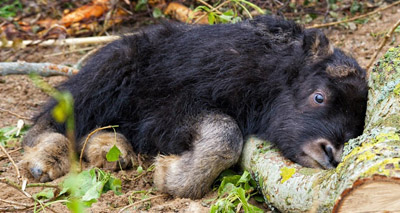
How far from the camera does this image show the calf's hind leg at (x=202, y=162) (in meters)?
4.91

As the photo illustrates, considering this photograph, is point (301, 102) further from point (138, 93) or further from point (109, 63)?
point (109, 63)

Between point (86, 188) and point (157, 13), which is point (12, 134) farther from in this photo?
point (157, 13)

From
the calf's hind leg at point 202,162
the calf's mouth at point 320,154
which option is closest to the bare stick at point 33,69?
the calf's hind leg at point 202,162

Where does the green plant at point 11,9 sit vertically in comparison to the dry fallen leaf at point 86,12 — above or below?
below

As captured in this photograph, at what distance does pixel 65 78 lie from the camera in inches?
325

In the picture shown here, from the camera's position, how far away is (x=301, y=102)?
5133mm

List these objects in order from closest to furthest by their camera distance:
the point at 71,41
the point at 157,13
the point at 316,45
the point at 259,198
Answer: the point at 259,198, the point at 316,45, the point at 71,41, the point at 157,13

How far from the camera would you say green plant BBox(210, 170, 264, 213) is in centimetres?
435

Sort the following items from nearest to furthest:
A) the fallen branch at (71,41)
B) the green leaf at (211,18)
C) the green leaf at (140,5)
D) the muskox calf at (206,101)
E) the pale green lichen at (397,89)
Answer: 1. the pale green lichen at (397,89)
2. the muskox calf at (206,101)
3. the green leaf at (211,18)
4. the fallen branch at (71,41)
5. the green leaf at (140,5)

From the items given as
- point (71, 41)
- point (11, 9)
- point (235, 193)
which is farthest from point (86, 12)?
point (235, 193)

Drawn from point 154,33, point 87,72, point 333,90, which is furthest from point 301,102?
point 87,72

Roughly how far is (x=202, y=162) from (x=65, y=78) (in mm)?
3972

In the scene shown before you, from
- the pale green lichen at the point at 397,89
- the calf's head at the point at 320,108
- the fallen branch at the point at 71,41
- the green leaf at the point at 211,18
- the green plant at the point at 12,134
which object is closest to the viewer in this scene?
the pale green lichen at the point at 397,89

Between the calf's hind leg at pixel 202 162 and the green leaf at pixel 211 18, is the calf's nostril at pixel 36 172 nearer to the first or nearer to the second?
the calf's hind leg at pixel 202 162
